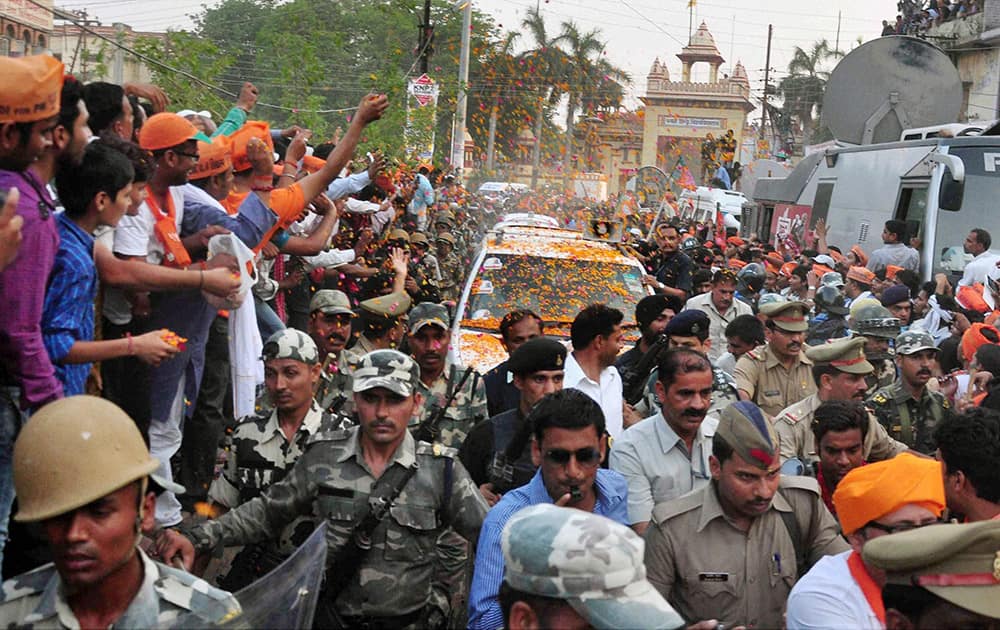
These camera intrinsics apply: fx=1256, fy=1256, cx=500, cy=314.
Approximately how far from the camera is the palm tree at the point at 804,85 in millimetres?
72250

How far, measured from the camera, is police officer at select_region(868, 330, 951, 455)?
276 inches

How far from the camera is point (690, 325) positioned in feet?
25.8

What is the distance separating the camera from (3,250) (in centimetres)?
337

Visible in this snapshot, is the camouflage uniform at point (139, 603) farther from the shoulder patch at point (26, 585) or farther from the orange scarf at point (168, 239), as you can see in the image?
the orange scarf at point (168, 239)

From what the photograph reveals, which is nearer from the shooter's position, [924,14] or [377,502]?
[377,502]

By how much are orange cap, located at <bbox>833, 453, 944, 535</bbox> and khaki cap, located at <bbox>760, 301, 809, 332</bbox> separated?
140 inches

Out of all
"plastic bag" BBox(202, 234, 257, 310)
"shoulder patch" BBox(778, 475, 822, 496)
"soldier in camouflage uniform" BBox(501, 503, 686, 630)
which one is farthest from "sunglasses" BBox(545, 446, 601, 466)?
"soldier in camouflage uniform" BBox(501, 503, 686, 630)

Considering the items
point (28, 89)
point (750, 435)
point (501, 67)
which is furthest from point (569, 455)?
point (501, 67)

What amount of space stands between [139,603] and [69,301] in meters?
1.69

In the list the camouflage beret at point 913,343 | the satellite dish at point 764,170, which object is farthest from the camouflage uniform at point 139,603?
the satellite dish at point 764,170

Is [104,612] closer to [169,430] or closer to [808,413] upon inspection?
[169,430]

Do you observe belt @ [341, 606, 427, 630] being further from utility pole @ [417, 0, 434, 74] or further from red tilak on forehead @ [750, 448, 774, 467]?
utility pole @ [417, 0, 434, 74]

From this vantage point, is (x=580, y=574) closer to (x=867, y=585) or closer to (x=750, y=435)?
(x=867, y=585)

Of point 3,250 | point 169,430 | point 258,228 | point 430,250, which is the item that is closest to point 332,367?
point 258,228
